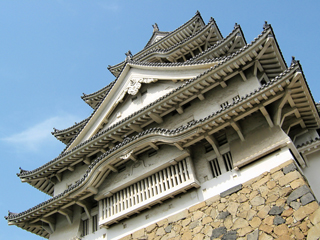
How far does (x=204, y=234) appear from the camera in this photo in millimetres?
10719

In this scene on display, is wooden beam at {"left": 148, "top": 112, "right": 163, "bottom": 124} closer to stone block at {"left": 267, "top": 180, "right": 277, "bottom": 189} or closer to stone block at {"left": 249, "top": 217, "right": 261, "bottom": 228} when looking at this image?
stone block at {"left": 267, "top": 180, "right": 277, "bottom": 189}

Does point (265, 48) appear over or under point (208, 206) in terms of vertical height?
over

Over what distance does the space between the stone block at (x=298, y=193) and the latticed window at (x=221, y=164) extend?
8.58ft

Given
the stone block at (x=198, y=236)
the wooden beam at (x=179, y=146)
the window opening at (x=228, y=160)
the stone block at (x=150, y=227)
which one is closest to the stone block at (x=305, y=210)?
the stone block at (x=198, y=236)

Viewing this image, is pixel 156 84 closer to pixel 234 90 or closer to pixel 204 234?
pixel 234 90

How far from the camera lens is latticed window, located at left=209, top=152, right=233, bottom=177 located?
12117mm

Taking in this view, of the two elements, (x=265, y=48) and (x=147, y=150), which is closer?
(x=265, y=48)

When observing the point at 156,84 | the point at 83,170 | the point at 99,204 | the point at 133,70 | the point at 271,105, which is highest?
the point at 133,70

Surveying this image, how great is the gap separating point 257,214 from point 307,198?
1.48 meters

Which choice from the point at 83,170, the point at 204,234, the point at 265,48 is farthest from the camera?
the point at 83,170

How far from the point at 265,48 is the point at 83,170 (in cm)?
1016

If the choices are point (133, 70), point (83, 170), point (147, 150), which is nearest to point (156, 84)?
point (133, 70)

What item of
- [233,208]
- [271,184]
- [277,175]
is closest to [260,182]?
[271,184]

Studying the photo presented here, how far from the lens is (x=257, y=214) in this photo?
33.0 ft
